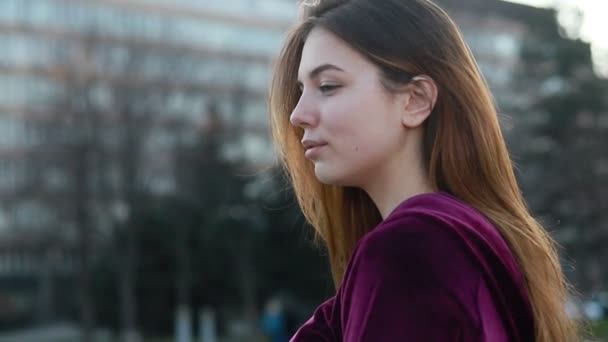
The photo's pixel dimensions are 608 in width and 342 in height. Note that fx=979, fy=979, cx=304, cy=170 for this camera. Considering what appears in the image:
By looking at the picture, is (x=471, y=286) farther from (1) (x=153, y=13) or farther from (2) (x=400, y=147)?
(1) (x=153, y=13)

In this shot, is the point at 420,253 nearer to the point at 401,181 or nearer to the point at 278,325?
the point at 401,181

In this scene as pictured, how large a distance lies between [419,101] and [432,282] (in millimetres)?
445

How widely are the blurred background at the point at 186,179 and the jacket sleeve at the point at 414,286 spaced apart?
30452 millimetres

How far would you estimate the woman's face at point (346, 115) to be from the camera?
5.58ft

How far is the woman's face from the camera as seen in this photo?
1701 mm

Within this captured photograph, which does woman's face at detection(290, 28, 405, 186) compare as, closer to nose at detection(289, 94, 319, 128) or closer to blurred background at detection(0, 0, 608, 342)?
nose at detection(289, 94, 319, 128)

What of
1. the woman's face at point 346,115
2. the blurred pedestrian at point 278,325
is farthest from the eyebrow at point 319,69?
the blurred pedestrian at point 278,325

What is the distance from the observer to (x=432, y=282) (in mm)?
1416

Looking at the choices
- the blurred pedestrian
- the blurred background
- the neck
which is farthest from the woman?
the blurred background

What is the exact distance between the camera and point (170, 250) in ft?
129

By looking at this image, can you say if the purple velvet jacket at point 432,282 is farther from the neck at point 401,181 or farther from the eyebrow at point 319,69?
the eyebrow at point 319,69

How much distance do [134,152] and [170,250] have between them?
5.63m

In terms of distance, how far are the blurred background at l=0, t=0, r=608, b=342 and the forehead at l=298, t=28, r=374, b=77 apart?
99.1 ft

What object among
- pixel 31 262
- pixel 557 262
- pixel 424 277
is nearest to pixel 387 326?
pixel 424 277
